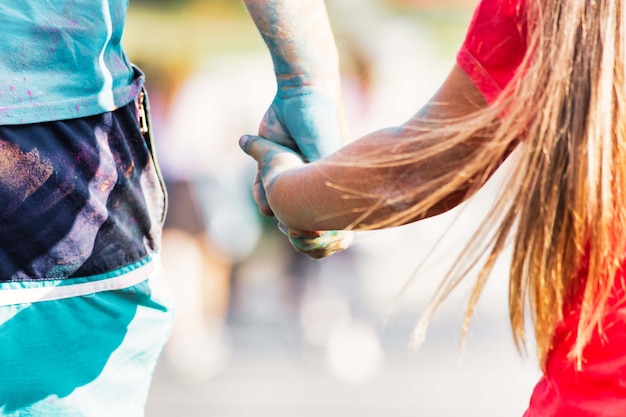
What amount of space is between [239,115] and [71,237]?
15.7 feet

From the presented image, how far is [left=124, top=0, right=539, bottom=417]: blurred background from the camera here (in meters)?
4.92

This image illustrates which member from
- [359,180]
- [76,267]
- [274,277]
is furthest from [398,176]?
[274,277]

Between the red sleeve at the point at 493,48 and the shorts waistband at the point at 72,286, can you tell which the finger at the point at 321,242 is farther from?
the red sleeve at the point at 493,48

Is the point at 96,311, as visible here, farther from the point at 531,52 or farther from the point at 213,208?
the point at 213,208

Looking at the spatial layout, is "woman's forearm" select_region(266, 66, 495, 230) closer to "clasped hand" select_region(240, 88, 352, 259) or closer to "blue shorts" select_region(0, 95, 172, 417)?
"clasped hand" select_region(240, 88, 352, 259)

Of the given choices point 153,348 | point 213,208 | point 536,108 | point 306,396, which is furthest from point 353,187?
point 213,208

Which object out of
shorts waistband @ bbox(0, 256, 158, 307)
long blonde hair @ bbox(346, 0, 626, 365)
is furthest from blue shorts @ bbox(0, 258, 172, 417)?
long blonde hair @ bbox(346, 0, 626, 365)

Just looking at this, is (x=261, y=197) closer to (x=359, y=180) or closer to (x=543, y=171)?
(x=359, y=180)

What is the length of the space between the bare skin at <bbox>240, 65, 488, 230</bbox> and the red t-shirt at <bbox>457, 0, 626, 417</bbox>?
34 mm

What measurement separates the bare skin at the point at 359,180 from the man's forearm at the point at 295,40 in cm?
21

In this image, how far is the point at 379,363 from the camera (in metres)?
5.45

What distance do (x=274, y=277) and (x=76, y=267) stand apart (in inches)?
206

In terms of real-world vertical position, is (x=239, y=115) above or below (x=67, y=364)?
below

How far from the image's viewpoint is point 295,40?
5.45 ft
